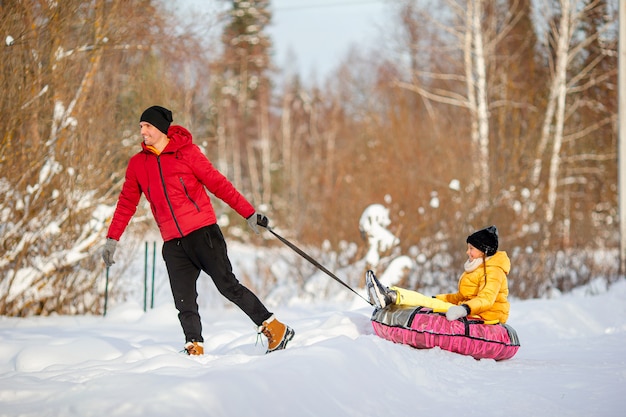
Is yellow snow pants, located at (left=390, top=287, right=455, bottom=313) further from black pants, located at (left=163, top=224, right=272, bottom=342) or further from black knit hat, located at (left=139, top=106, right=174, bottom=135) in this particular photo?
black knit hat, located at (left=139, top=106, right=174, bottom=135)

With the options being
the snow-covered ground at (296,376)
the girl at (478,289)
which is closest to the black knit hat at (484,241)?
the girl at (478,289)

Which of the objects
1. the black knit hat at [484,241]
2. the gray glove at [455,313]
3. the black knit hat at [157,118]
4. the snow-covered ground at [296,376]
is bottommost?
the snow-covered ground at [296,376]

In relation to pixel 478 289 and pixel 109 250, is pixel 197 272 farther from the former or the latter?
pixel 478 289

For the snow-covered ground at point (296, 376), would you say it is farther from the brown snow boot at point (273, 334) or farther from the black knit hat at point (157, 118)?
the black knit hat at point (157, 118)

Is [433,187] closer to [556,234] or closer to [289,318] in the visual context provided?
[556,234]

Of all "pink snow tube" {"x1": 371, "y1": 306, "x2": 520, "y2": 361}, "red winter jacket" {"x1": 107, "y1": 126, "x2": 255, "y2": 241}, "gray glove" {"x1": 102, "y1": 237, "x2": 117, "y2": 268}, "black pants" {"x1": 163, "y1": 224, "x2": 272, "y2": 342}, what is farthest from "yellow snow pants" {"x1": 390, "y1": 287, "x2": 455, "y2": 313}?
"gray glove" {"x1": 102, "y1": 237, "x2": 117, "y2": 268}

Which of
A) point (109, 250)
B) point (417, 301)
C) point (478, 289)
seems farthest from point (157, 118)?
point (478, 289)

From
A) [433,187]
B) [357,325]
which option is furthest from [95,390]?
[433,187]

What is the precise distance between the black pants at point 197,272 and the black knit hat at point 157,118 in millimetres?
755

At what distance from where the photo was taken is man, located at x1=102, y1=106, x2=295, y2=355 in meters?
5.45

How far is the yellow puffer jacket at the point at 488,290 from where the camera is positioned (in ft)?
20.0

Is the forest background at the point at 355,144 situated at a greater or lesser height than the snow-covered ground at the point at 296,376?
greater

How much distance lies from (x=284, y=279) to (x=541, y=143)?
655 centimetres

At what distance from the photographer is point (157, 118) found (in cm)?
550
